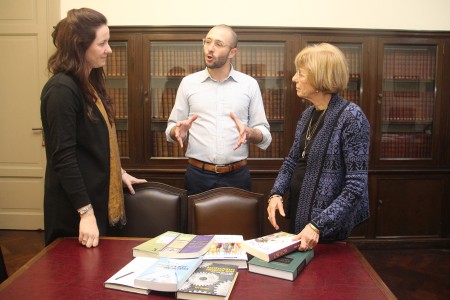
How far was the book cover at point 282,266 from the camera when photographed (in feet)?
4.11

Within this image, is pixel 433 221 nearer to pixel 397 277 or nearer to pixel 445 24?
pixel 397 277

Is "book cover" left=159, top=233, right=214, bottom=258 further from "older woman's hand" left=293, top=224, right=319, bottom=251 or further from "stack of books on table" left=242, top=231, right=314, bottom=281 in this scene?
"older woman's hand" left=293, top=224, right=319, bottom=251

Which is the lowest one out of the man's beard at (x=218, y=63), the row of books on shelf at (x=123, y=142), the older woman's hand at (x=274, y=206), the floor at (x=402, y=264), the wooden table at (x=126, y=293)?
the floor at (x=402, y=264)

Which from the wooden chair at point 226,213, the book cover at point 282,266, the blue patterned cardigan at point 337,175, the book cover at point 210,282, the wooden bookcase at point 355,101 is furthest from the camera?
the wooden bookcase at point 355,101

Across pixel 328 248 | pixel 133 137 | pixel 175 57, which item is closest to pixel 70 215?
pixel 328 248

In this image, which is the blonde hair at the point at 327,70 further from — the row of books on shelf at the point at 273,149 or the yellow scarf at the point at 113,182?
the row of books on shelf at the point at 273,149

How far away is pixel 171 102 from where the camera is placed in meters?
3.71

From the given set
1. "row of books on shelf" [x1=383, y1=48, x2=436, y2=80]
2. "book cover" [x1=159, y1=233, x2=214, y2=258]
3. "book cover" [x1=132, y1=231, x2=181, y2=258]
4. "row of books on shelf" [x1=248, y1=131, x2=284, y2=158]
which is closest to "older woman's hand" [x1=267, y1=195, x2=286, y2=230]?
"book cover" [x1=159, y1=233, x2=214, y2=258]

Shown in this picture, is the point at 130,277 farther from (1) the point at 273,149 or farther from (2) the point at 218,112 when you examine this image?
(1) the point at 273,149

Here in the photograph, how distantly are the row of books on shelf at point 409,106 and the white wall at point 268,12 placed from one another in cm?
66

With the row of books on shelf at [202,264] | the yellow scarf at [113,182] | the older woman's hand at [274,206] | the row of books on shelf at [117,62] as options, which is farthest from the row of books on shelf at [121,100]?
the row of books on shelf at [202,264]

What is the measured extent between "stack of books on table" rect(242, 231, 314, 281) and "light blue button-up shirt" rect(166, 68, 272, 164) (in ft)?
3.77

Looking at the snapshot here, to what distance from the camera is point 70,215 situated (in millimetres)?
1653

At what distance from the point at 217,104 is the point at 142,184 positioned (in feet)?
2.57
